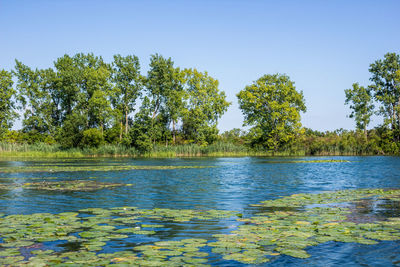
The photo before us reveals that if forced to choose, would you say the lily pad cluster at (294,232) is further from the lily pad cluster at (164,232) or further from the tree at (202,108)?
the tree at (202,108)

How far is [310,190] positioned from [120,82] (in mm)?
62431

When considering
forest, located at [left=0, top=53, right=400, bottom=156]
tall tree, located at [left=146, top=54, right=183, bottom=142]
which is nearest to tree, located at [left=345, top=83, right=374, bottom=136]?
forest, located at [left=0, top=53, right=400, bottom=156]

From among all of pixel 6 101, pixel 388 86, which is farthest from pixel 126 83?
pixel 388 86

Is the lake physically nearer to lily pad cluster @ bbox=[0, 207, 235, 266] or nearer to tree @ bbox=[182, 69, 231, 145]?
lily pad cluster @ bbox=[0, 207, 235, 266]

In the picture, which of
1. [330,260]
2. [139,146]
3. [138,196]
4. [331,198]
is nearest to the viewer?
Answer: [330,260]

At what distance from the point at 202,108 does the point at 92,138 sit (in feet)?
74.7

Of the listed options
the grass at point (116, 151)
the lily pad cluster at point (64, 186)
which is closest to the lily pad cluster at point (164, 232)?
the lily pad cluster at point (64, 186)

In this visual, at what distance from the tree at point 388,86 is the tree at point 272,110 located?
16003 mm

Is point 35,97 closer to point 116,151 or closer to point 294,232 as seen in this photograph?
point 116,151

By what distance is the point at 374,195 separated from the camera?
16.0 m

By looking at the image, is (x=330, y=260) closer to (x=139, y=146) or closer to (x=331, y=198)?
(x=331, y=198)

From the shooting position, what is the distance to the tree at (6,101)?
8012 centimetres

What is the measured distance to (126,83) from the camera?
75.4 meters

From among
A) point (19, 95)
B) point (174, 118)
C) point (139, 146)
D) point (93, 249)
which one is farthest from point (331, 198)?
point (19, 95)
